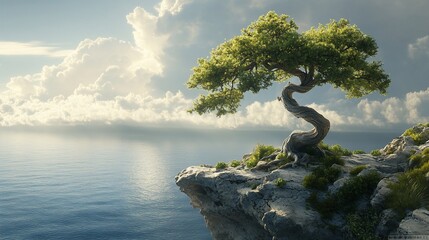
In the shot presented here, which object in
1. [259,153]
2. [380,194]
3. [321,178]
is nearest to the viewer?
[380,194]

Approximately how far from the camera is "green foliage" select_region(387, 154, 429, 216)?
19.7m

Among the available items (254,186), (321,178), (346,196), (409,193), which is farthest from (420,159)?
(254,186)

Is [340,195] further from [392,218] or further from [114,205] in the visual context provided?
[114,205]

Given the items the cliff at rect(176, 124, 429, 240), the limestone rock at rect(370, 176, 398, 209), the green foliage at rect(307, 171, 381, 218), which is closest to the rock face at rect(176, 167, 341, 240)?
the cliff at rect(176, 124, 429, 240)

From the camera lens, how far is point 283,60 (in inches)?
1072

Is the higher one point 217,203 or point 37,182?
point 217,203

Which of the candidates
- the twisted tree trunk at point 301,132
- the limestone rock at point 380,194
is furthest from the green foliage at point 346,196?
the twisted tree trunk at point 301,132

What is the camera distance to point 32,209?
114500mm

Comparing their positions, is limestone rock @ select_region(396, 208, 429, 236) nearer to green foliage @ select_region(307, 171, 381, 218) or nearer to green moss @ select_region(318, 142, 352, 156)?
green foliage @ select_region(307, 171, 381, 218)

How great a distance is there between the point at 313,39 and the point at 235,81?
773 centimetres

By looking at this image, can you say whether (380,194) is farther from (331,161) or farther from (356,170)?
(331,161)

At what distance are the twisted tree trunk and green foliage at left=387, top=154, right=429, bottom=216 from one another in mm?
8469

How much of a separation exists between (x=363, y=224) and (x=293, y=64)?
13218mm

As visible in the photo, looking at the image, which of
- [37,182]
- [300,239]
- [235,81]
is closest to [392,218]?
[300,239]
